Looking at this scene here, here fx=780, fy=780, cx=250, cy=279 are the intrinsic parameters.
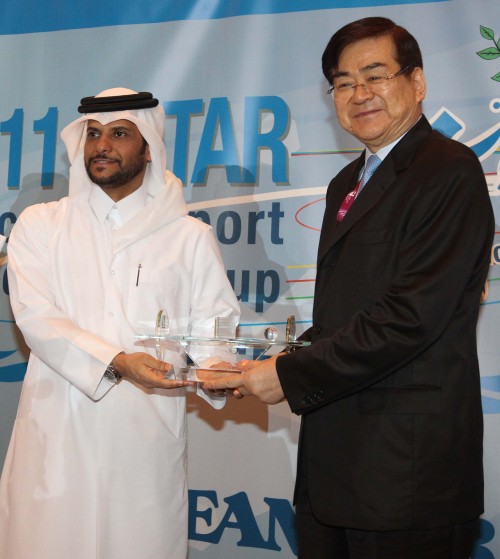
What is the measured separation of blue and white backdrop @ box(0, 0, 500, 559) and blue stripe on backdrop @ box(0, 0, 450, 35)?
0.4 inches

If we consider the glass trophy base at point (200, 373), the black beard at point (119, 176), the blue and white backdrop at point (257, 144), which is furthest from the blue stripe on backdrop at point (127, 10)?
the glass trophy base at point (200, 373)

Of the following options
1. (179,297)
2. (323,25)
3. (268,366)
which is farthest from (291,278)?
(268,366)

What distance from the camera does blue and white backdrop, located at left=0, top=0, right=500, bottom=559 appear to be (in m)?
3.78

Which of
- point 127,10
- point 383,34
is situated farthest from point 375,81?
point 127,10

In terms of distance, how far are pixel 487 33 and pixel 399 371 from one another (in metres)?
2.28

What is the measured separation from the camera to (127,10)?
4270 mm

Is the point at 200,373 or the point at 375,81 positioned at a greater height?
the point at 375,81

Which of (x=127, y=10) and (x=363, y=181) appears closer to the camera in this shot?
(x=363, y=181)

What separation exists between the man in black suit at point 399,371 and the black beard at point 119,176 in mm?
1257

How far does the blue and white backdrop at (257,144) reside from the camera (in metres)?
3.78

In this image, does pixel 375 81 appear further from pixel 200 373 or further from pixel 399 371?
pixel 200 373

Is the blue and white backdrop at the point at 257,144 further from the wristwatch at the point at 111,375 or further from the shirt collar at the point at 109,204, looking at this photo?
the wristwatch at the point at 111,375

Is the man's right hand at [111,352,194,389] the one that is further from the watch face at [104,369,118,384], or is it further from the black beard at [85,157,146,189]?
the black beard at [85,157,146,189]

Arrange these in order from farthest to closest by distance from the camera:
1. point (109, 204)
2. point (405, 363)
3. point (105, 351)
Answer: point (109, 204) < point (105, 351) < point (405, 363)
